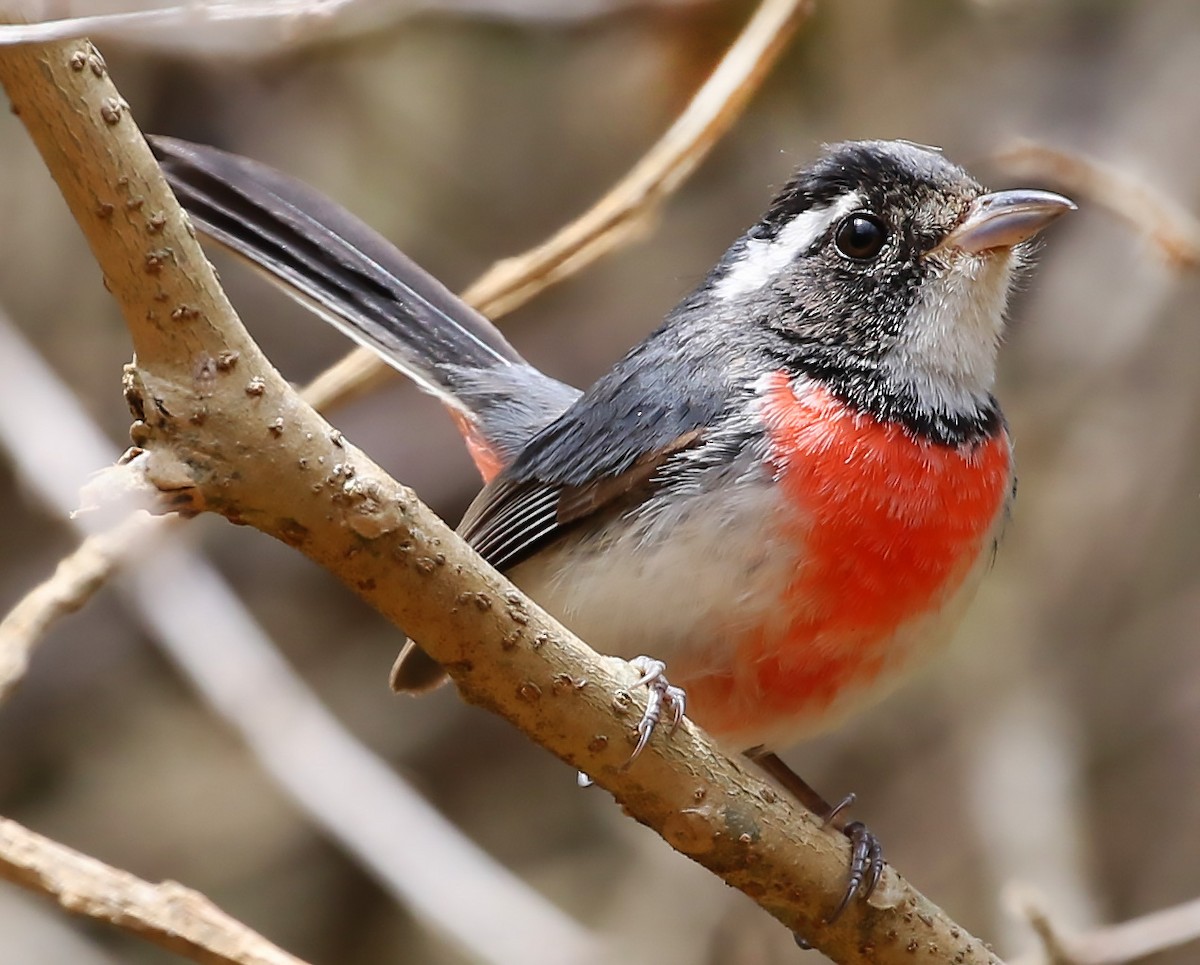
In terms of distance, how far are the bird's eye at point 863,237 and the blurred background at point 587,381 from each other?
212 centimetres

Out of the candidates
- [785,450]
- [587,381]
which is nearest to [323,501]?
[785,450]

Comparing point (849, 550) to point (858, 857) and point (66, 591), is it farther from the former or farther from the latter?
point (66, 591)

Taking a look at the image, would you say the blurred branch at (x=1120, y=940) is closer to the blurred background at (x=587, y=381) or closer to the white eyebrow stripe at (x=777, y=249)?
the white eyebrow stripe at (x=777, y=249)

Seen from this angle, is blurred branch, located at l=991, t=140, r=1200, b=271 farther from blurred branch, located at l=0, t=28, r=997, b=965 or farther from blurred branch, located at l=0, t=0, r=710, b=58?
blurred branch, located at l=0, t=28, r=997, b=965

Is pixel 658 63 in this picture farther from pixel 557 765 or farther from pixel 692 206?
pixel 557 765

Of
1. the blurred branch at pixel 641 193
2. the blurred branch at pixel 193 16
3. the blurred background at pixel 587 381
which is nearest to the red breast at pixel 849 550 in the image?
the blurred branch at pixel 641 193

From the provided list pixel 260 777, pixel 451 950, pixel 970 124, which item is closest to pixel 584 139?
pixel 970 124

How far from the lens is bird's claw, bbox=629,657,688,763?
2.28 m

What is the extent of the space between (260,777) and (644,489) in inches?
122

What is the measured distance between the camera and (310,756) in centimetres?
384

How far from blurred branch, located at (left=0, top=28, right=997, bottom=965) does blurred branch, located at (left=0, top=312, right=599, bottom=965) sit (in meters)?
1.40

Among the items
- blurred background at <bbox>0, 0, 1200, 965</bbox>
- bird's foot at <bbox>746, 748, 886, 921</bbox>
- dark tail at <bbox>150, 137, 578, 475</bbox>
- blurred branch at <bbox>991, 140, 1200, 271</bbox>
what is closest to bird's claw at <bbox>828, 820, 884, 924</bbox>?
bird's foot at <bbox>746, 748, 886, 921</bbox>

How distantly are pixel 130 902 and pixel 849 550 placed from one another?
146 centimetres

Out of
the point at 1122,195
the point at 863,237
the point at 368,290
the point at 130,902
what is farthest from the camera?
the point at 1122,195
